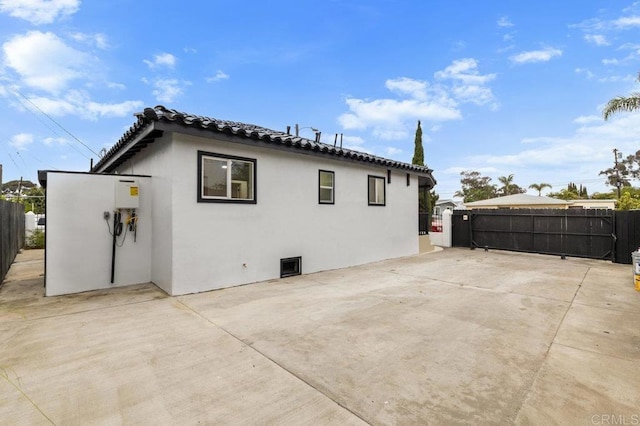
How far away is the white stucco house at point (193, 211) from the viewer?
5.16 meters

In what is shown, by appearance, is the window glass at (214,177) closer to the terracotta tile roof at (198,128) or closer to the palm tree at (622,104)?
the terracotta tile roof at (198,128)

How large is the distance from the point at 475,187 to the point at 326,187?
1837 inches

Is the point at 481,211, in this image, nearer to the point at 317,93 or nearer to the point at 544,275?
the point at 544,275

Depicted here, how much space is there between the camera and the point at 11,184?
34812 mm

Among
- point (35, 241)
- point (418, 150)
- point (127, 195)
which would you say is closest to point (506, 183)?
point (418, 150)

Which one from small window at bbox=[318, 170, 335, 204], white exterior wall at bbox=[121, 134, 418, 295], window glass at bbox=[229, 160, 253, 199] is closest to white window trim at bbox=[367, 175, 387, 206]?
white exterior wall at bbox=[121, 134, 418, 295]

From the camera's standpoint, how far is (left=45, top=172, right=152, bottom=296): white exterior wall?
5180 mm

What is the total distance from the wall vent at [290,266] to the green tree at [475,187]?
44.1m

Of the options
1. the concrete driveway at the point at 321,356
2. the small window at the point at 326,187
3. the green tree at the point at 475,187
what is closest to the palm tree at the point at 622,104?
the concrete driveway at the point at 321,356

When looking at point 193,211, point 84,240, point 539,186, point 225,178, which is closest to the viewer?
point 193,211

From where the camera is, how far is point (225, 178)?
5781 mm

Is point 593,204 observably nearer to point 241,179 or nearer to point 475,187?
point 475,187

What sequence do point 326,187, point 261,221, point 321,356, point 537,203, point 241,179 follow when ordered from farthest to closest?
point 537,203, point 326,187, point 261,221, point 241,179, point 321,356

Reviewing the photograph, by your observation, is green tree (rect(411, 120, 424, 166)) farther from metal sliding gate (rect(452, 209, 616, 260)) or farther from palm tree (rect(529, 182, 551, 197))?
palm tree (rect(529, 182, 551, 197))
